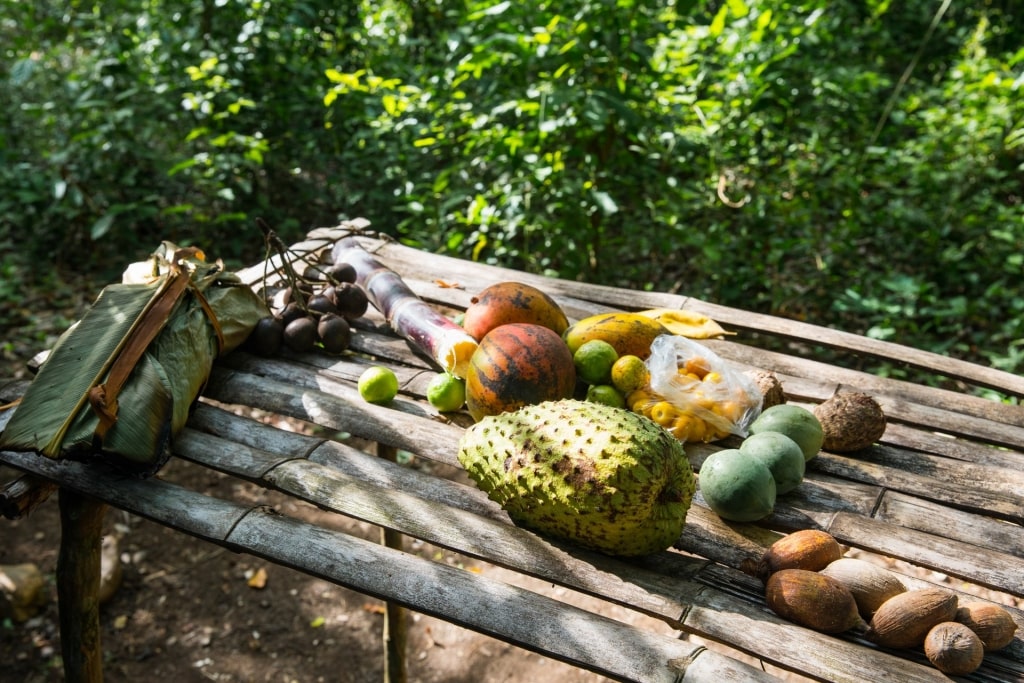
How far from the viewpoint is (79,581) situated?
229cm


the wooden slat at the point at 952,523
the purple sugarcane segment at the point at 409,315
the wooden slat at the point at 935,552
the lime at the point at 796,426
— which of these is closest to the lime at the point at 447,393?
the purple sugarcane segment at the point at 409,315

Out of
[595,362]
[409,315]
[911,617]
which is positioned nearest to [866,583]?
[911,617]

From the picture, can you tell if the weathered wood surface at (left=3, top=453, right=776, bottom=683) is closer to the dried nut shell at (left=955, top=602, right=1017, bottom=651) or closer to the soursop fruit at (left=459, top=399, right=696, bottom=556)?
the soursop fruit at (left=459, top=399, right=696, bottom=556)

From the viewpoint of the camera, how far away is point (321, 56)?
19.1 ft

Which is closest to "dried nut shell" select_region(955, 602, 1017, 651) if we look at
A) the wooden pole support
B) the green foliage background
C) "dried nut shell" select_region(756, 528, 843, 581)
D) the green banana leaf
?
"dried nut shell" select_region(756, 528, 843, 581)

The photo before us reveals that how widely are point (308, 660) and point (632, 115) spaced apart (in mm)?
3011

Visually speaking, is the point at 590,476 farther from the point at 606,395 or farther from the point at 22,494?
the point at 22,494

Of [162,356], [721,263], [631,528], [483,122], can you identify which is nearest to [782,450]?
[631,528]

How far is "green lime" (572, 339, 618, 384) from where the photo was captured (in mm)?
2270

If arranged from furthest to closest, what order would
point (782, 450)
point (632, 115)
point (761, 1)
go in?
point (761, 1), point (632, 115), point (782, 450)

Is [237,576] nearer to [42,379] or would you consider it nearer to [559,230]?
[42,379]

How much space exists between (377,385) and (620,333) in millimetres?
801

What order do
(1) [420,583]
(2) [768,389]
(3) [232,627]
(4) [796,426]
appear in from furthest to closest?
(3) [232,627], (2) [768,389], (4) [796,426], (1) [420,583]

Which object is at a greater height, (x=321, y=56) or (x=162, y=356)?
(x=321, y=56)
